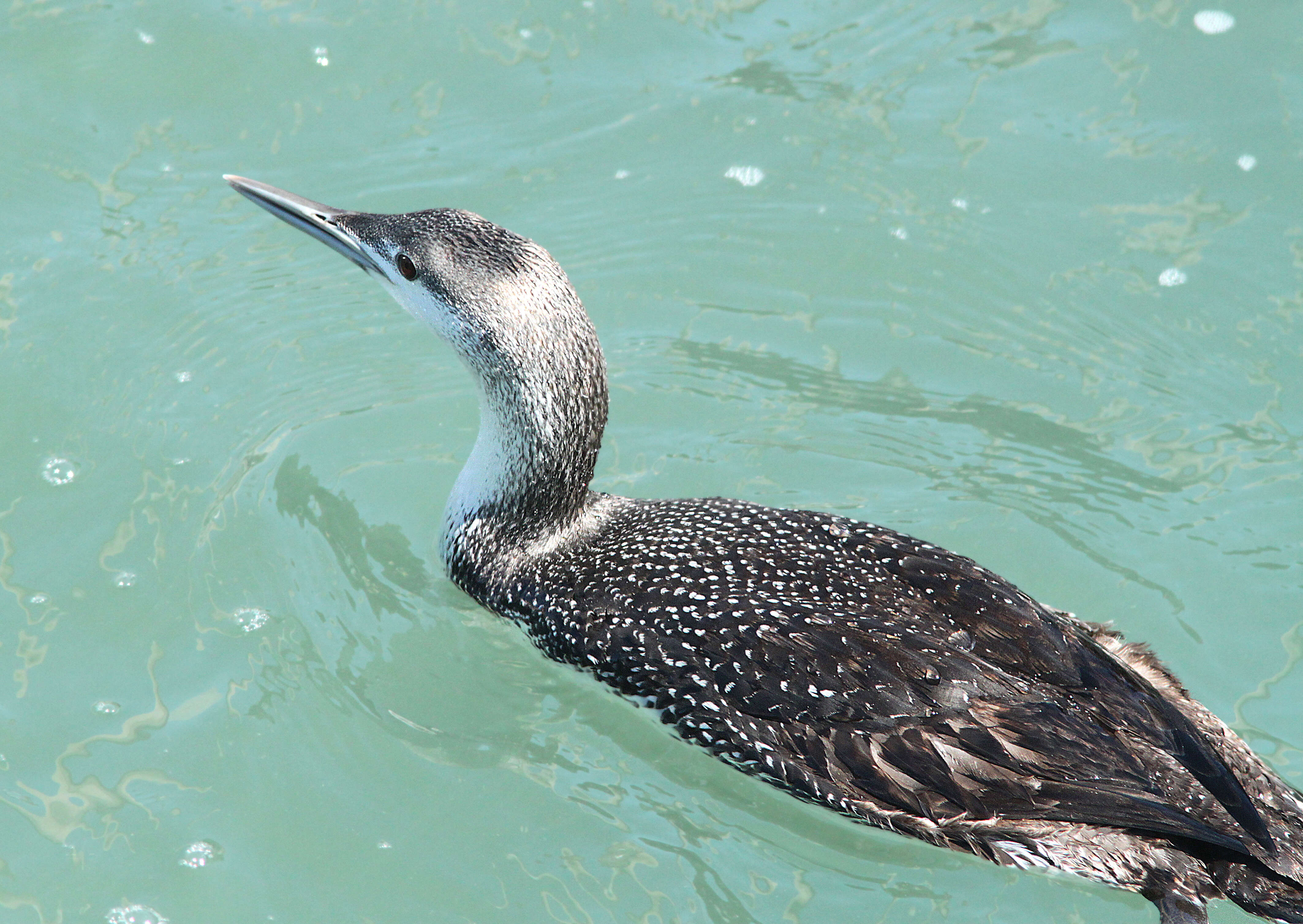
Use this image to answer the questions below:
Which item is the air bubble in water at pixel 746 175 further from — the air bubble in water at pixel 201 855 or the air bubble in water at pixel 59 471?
the air bubble in water at pixel 201 855

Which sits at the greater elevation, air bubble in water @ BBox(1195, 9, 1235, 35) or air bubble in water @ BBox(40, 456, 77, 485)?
air bubble in water @ BBox(1195, 9, 1235, 35)

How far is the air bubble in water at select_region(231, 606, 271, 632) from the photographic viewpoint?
536 cm

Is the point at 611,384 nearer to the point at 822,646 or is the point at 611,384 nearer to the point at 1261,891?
the point at 822,646

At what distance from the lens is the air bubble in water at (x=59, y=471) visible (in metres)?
5.86

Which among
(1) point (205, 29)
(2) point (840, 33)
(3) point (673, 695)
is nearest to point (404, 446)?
(3) point (673, 695)

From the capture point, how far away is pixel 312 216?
5152mm

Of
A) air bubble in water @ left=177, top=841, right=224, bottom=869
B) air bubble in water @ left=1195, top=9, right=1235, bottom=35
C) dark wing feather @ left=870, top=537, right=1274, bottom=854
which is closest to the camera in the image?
dark wing feather @ left=870, top=537, right=1274, bottom=854

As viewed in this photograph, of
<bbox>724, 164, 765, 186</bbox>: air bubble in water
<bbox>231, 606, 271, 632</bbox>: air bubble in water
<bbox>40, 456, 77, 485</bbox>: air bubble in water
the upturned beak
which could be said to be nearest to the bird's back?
<bbox>231, 606, 271, 632</bbox>: air bubble in water

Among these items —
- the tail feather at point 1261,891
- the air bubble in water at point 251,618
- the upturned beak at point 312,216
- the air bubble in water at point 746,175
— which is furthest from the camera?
the air bubble in water at point 746,175

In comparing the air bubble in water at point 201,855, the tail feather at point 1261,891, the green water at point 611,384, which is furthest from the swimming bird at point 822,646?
the air bubble in water at point 201,855

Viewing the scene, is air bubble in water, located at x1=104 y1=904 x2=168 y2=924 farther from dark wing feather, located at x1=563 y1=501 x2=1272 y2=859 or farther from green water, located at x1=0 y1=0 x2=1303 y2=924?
dark wing feather, located at x1=563 y1=501 x2=1272 y2=859

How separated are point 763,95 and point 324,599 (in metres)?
3.97

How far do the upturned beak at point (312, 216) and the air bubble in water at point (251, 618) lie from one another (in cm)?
147

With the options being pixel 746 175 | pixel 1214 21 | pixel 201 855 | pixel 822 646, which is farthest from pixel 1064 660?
pixel 1214 21
